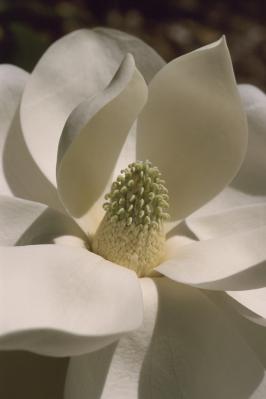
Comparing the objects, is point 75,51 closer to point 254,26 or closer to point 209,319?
point 209,319

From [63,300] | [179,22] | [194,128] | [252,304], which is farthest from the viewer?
[179,22]

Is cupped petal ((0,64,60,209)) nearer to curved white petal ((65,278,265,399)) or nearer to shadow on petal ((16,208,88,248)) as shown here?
shadow on petal ((16,208,88,248))

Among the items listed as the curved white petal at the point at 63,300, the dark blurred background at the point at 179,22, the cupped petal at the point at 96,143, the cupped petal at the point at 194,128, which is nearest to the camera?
the curved white petal at the point at 63,300

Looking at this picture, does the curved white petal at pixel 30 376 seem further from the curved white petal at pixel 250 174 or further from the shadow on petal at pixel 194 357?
the curved white petal at pixel 250 174

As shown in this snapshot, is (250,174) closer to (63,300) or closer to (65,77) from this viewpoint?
(65,77)

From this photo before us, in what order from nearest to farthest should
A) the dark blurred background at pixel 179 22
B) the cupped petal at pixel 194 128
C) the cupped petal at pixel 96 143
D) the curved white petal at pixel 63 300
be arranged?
the curved white petal at pixel 63 300 < the cupped petal at pixel 96 143 < the cupped petal at pixel 194 128 < the dark blurred background at pixel 179 22

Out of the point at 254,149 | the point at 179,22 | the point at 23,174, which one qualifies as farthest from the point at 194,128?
the point at 179,22

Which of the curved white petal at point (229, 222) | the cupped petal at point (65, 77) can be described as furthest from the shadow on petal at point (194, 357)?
the cupped petal at point (65, 77)
